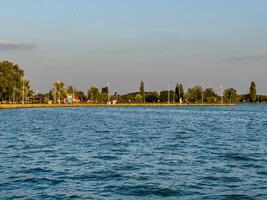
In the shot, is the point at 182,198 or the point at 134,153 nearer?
the point at 182,198

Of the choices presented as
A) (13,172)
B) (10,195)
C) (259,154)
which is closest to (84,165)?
(13,172)

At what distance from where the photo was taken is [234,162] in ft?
113

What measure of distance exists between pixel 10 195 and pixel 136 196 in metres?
5.97

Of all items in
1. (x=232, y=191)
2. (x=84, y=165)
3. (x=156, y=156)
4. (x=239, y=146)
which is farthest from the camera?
(x=239, y=146)

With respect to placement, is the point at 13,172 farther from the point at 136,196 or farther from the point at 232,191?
the point at 232,191

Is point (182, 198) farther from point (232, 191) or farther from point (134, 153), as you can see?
point (134, 153)

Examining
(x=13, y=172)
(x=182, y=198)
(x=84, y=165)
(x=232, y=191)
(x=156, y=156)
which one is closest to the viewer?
(x=182, y=198)

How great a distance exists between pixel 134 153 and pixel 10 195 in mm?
17982

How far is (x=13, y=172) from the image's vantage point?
29.3m

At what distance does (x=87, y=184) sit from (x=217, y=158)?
46.6ft

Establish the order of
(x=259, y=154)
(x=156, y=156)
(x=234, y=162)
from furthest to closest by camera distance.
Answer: (x=259, y=154) < (x=156, y=156) < (x=234, y=162)

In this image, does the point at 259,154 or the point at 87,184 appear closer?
the point at 87,184

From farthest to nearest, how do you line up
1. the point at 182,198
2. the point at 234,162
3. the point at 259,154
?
the point at 259,154 → the point at 234,162 → the point at 182,198

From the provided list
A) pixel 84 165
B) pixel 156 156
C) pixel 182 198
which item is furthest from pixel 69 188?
pixel 156 156
